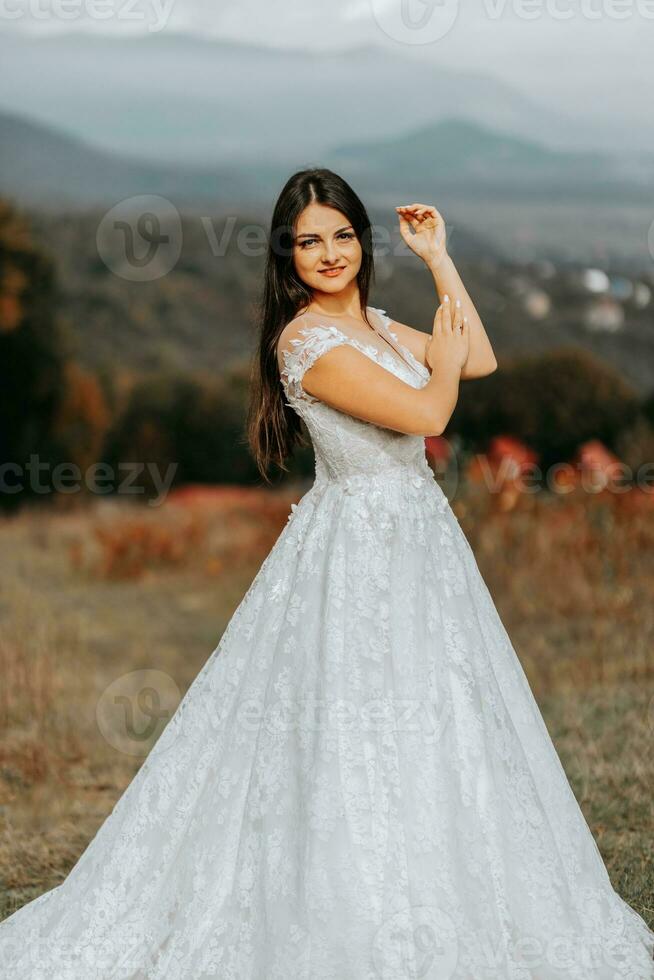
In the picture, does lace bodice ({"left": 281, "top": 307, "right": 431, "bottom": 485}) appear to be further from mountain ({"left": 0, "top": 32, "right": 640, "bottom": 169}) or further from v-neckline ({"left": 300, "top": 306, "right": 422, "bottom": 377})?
mountain ({"left": 0, "top": 32, "right": 640, "bottom": 169})

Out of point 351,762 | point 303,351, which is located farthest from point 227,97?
point 351,762

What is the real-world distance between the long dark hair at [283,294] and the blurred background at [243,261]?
3.95 metres

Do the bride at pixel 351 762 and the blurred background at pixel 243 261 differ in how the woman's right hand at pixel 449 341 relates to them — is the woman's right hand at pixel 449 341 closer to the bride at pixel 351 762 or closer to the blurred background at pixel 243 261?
the bride at pixel 351 762

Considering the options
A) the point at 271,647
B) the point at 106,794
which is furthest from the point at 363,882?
the point at 106,794

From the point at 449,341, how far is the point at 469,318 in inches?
8.8

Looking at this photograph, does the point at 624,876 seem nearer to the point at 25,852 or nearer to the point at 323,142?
the point at 25,852

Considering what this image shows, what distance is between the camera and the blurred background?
8367 millimetres

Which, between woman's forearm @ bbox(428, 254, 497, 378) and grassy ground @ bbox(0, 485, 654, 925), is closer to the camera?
woman's forearm @ bbox(428, 254, 497, 378)

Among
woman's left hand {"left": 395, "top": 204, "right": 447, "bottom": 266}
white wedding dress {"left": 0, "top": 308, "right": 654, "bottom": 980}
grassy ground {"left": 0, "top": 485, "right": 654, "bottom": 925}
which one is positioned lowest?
grassy ground {"left": 0, "top": 485, "right": 654, "bottom": 925}

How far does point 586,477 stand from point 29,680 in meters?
4.22

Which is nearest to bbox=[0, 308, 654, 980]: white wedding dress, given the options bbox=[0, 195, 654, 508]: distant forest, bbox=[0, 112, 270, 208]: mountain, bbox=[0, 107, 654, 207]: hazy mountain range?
bbox=[0, 195, 654, 508]: distant forest

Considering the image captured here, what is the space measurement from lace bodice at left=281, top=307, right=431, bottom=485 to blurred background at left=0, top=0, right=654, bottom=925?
4162mm

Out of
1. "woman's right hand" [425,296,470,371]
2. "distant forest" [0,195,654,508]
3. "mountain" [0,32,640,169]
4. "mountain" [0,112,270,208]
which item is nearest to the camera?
"woman's right hand" [425,296,470,371]

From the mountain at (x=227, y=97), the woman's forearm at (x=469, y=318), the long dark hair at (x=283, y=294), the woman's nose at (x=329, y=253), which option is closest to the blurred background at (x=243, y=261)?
the mountain at (x=227, y=97)
